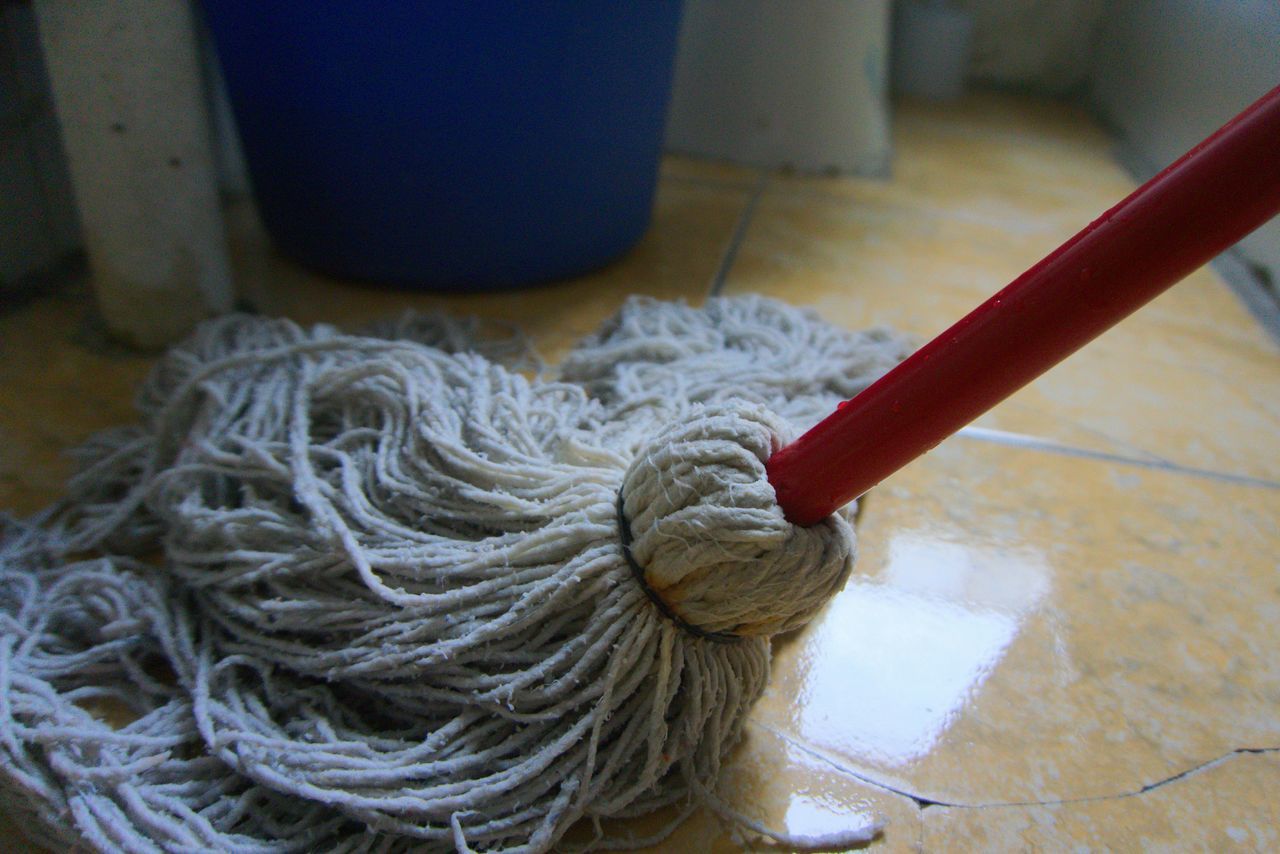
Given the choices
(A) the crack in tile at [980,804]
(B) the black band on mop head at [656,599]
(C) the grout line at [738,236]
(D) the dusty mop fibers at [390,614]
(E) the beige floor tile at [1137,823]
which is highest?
(B) the black band on mop head at [656,599]

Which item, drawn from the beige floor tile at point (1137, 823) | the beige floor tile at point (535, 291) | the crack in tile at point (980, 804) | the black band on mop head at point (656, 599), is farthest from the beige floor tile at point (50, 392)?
the beige floor tile at point (1137, 823)

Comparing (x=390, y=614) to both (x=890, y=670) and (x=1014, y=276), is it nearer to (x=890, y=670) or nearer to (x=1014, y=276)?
(x=890, y=670)

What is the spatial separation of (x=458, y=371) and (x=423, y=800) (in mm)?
351

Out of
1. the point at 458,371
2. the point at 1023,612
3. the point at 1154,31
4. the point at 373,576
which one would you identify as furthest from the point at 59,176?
the point at 1154,31

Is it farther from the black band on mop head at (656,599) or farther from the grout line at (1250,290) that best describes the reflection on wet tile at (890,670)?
the grout line at (1250,290)

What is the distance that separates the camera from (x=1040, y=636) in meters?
0.75

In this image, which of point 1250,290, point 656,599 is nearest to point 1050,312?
point 656,599

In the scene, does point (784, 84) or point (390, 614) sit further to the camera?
point (784, 84)

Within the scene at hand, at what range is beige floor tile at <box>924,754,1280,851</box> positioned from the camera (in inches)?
23.2

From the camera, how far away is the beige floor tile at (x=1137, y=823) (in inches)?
23.2

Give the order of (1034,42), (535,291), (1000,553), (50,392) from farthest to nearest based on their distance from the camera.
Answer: (1034,42) < (535,291) < (50,392) < (1000,553)

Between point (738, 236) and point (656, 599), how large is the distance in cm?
94

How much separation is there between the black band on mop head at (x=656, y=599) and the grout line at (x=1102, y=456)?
1.62ft

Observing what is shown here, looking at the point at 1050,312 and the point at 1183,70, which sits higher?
the point at 1050,312
